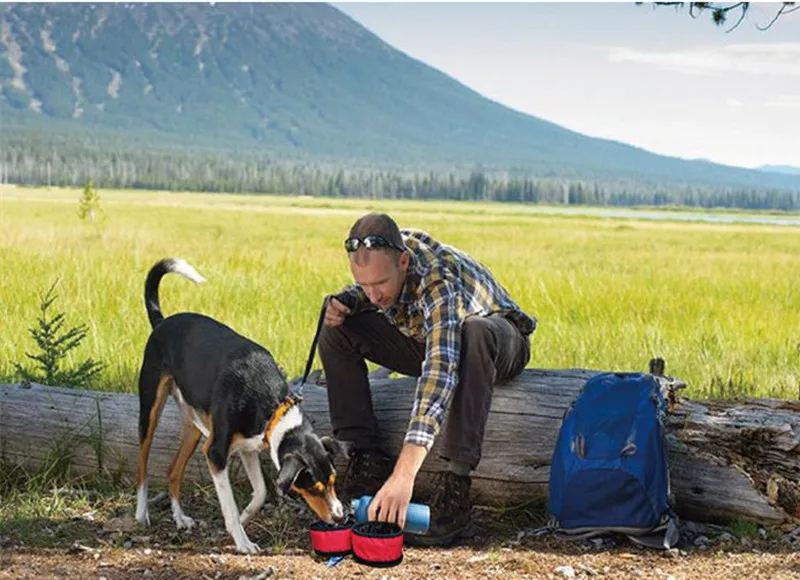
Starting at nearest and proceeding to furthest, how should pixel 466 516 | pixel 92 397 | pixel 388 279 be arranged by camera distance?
pixel 388 279 → pixel 466 516 → pixel 92 397

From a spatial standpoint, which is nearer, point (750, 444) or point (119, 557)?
point (119, 557)

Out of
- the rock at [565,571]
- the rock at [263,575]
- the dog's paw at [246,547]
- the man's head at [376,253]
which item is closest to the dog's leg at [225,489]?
the dog's paw at [246,547]

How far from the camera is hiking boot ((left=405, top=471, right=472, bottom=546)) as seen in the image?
21.2 ft

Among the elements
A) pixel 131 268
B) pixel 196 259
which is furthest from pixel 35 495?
pixel 196 259

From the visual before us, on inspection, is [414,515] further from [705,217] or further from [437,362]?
[705,217]

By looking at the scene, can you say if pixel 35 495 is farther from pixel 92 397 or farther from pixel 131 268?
pixel 131 268

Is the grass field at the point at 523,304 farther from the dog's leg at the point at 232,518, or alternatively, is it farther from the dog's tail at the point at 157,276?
the dog's leg at the point at 232,518

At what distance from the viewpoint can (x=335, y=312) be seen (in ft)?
22.6

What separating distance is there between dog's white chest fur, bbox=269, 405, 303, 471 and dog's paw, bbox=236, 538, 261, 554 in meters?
A: 0.66

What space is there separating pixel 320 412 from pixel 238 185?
159 metres

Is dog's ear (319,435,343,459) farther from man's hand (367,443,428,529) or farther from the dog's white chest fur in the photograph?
man's hand (367,443,428,529)

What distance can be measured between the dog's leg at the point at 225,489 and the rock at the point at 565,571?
1.56m

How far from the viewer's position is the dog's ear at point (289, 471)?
571 centimetres

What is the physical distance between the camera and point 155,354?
6.77 meters
